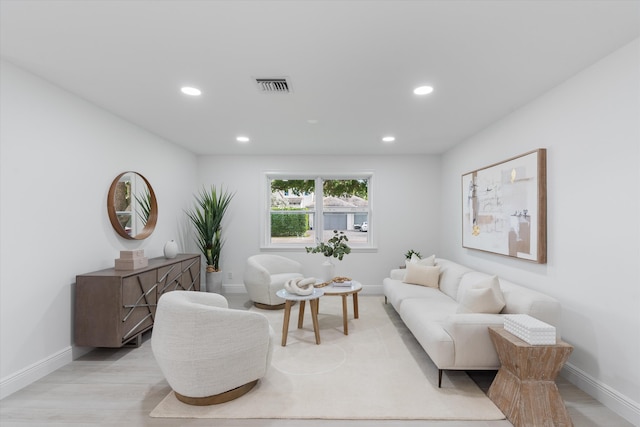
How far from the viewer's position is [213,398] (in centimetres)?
223

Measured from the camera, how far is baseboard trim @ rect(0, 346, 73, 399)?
7.54 feet

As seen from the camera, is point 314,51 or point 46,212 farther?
point 46,212

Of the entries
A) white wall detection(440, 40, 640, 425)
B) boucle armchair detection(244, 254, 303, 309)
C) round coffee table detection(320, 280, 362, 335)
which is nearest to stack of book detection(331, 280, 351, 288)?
round coffee table detection(320, 280, 362, 335)

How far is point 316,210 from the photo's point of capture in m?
5.69

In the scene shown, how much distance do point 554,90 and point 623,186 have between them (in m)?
1.07

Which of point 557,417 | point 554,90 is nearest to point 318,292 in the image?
point 557,417

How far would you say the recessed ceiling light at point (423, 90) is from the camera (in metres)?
2.69

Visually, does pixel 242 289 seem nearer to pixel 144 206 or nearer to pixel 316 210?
pixel 316 210

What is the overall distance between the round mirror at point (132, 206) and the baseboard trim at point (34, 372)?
1.26 meters

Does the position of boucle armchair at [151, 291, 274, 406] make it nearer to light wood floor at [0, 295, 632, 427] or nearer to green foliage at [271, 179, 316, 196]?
light wood floor at [0, 295, 632, 427]

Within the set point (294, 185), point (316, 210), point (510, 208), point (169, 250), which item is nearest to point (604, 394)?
point (510, 208)

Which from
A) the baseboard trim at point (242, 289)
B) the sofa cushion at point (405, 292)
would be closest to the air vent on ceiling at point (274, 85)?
the sofa cushion at point (405, 292)

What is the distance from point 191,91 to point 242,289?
11.9ft

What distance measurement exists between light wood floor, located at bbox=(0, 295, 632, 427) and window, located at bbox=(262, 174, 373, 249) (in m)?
3.16
